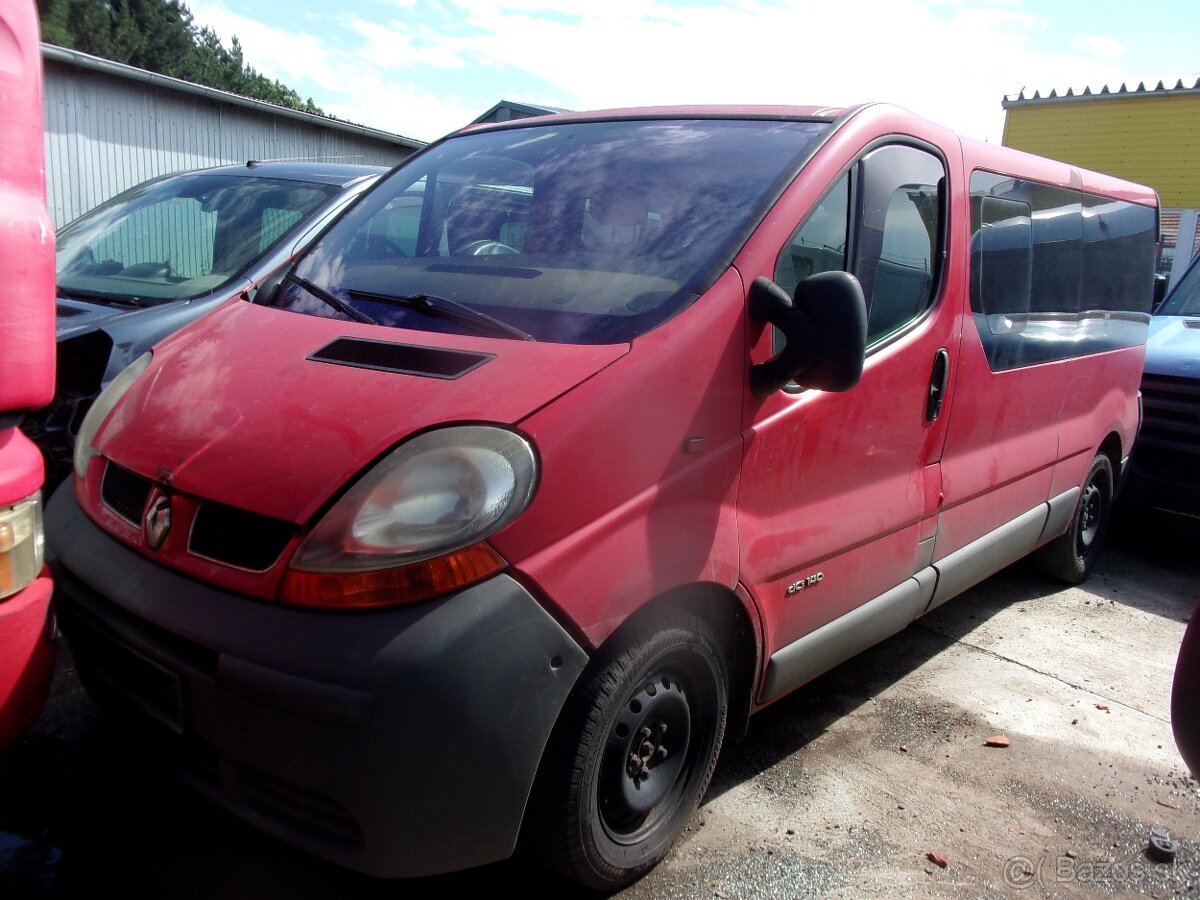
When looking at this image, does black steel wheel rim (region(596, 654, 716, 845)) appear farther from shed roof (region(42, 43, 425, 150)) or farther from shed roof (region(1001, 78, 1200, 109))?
shed roof (region(1001, 78, 1200, 109))

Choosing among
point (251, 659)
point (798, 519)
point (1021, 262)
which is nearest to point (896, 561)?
point (798, 519)

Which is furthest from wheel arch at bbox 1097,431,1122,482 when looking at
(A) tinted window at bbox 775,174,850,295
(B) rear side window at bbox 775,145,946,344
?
(A) tinted window at bbox 775,174,850,295

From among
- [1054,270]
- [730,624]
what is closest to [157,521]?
[730,624]

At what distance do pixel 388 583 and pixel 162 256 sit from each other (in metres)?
3.78

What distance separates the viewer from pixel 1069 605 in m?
5.05

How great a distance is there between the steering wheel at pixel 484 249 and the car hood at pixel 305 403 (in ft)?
1.57

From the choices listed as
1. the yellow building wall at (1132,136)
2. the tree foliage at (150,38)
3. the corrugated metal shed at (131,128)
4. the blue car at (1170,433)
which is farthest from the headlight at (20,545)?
the tree foliage at (150,38)

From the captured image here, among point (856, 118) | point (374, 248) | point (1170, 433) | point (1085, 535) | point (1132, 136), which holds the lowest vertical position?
point (1085, 535)

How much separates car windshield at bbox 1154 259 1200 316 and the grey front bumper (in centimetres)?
648

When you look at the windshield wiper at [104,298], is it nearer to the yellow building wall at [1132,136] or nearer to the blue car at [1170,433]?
the blue car at [1170,433]

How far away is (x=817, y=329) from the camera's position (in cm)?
241

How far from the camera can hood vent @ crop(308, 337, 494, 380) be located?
89.0 inches

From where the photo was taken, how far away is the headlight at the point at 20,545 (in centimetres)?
200

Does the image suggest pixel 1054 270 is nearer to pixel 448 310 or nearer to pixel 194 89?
pixel 448 310
